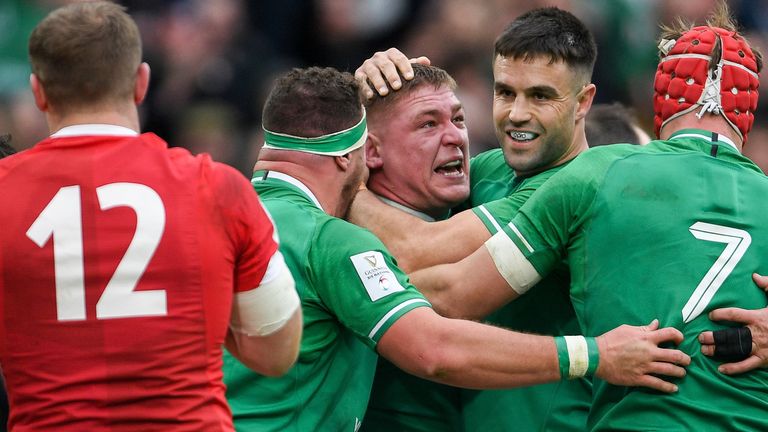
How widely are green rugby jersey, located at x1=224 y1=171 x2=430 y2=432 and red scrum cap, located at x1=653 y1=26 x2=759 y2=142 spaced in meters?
1.51

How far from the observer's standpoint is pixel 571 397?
5.53m

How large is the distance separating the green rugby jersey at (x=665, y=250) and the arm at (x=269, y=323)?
53.7 inches

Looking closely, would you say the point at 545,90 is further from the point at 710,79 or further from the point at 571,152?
the point at 710,79

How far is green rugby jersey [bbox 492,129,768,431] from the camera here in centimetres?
464

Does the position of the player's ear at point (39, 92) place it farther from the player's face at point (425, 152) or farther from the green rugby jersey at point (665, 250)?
the player's face at point (425, 152)

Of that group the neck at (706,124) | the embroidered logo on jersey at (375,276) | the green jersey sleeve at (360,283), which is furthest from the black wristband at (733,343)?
the embroidered logo on jersey at (375,276)

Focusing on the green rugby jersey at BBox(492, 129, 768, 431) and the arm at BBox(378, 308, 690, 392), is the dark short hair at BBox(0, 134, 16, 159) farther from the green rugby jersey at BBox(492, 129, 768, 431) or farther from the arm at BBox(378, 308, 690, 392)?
the green rugby jersey at BBox(492, 129, 768, 431)

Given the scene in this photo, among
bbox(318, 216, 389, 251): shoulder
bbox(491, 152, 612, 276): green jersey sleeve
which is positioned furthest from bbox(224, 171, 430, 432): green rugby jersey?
bbox(491, 152, 612, 276): green jersey sleeve

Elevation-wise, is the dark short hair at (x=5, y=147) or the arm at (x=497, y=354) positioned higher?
the dark short hair at (x=5, y=147)

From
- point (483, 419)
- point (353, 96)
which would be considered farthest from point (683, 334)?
point (353, 96)

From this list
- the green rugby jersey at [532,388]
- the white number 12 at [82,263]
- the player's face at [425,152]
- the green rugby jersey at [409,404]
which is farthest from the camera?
the player's face at [425,152]

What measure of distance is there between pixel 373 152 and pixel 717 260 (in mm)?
2199

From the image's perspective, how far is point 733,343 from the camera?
4.61 m

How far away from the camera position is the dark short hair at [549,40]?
586 cm
